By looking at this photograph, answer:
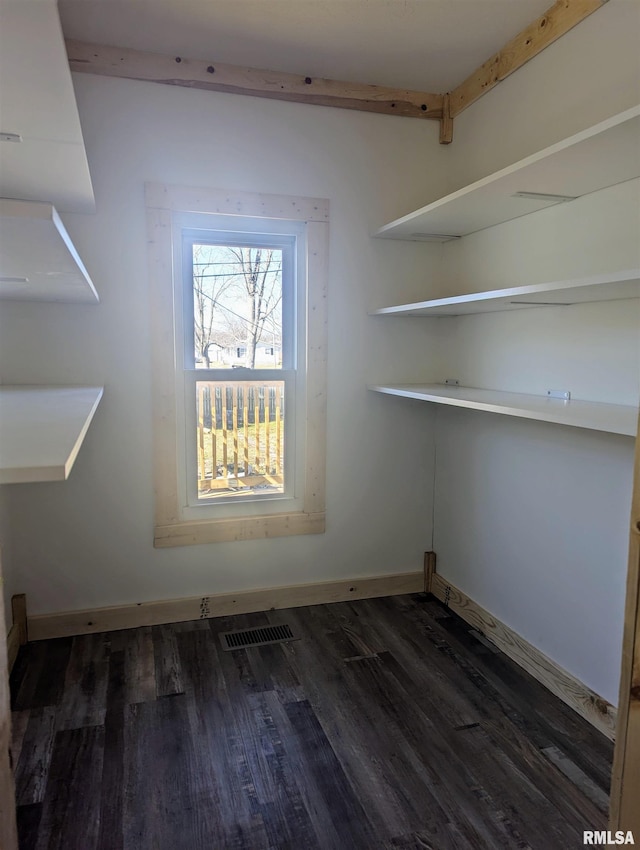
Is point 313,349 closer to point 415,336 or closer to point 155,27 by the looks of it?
point 415,336

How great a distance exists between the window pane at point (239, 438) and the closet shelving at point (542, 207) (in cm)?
70

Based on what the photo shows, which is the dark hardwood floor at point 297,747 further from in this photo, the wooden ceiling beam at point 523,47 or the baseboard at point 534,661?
the wooden ceiling beam at point 523,47

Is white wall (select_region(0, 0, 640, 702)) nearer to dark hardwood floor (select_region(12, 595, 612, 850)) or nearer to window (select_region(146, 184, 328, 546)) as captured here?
window (select_region(146, 184, 328, 546))

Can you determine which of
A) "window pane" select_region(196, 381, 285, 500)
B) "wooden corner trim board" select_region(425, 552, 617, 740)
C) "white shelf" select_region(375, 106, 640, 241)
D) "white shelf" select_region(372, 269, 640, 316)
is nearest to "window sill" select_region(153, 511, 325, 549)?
"window pane" select_region(196, 381, 285, 500)

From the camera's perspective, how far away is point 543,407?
198 centimetres

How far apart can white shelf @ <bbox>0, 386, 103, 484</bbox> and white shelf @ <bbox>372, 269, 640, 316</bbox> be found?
1440mm

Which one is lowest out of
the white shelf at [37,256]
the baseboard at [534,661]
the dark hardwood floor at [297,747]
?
the dark hardwood floor at [297,747]

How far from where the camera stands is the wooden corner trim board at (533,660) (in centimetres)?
209

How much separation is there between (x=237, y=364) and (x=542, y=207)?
1602 millimetres

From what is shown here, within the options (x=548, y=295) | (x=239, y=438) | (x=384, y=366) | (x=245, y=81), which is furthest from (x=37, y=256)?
(x=384, y=366)

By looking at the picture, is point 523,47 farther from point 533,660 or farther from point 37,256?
point 533,660

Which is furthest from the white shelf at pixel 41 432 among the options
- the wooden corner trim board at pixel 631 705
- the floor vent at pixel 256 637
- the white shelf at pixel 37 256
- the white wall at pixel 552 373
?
the white wall at pixel 552 373

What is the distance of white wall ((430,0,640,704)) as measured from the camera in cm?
199

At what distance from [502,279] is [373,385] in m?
0.86
